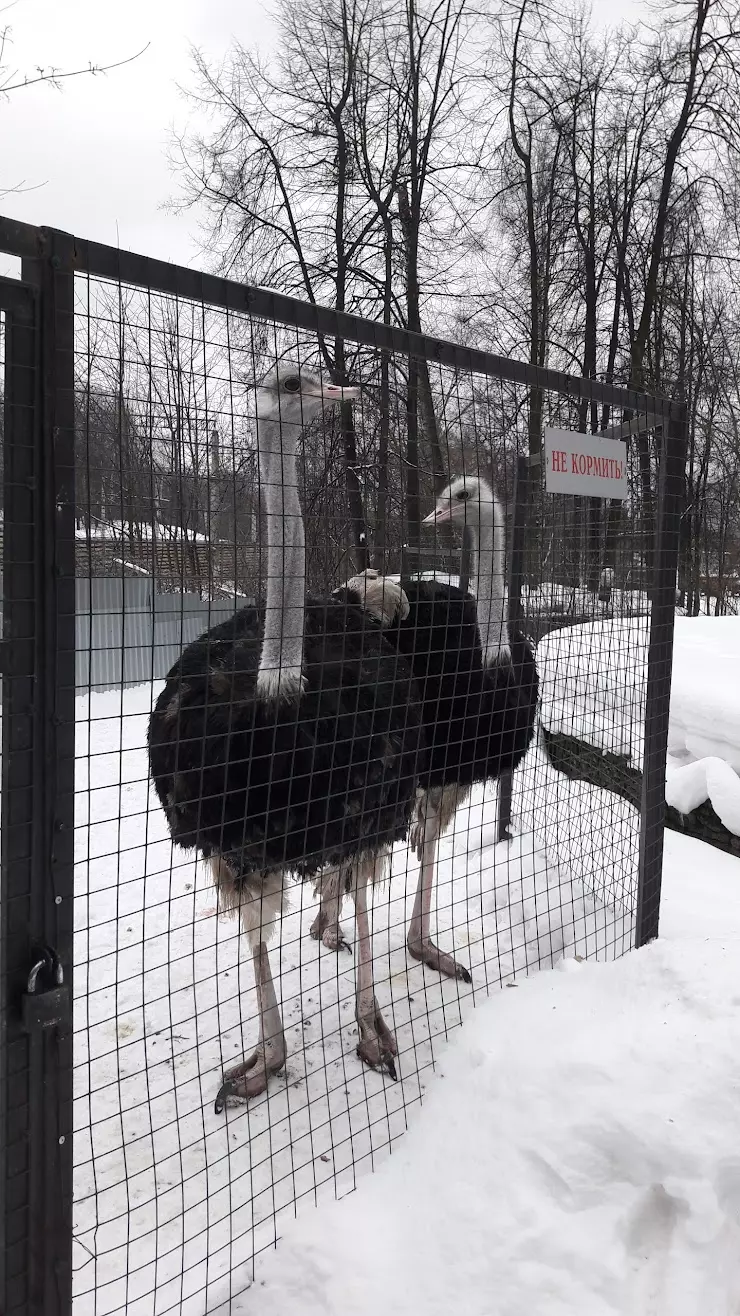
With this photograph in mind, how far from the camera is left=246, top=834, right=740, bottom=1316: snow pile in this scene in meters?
1.88

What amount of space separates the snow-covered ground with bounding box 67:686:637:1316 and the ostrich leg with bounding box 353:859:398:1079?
0.06 m

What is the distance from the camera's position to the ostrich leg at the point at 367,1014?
2.84 metres

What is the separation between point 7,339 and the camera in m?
1.41

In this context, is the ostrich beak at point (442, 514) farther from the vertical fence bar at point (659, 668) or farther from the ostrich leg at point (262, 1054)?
the ostrich leg at point (262, 1054)

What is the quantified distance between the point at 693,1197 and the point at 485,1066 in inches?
25.7

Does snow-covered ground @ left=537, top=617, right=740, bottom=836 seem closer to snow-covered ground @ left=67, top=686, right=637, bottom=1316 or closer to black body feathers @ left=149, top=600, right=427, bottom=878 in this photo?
snow-covered ground @ left=67, top=686, right=637, bottom=1316

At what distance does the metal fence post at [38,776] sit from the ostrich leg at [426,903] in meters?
2.04

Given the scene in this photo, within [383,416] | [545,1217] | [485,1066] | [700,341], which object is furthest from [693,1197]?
[700,341]

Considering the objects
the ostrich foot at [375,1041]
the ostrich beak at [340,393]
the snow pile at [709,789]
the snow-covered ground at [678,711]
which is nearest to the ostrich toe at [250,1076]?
the ostrich foot at [375,1041]

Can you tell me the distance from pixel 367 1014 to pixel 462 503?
6.34 feet

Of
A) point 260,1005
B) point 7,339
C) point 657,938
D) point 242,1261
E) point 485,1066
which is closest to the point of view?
point 7,339

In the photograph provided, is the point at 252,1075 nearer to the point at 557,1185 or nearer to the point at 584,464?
the point at 557,1185

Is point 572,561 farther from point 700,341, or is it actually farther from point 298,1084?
point 700,341

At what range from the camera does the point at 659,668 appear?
3.33m
